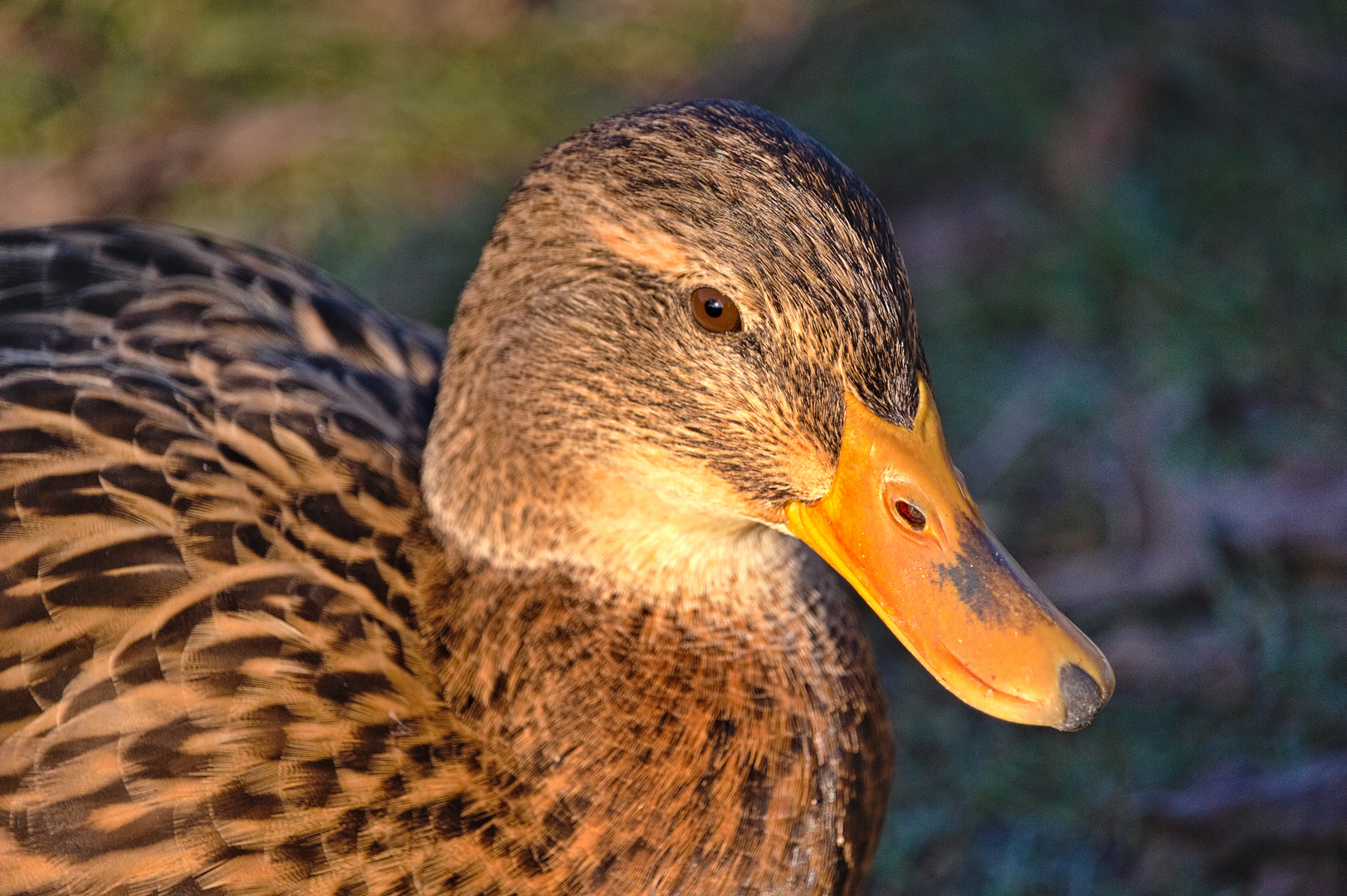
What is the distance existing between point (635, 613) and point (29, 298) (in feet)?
3.83

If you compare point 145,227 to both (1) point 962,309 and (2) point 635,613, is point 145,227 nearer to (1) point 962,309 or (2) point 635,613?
(2) point 635,613

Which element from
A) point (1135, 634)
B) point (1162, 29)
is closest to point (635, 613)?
point (1135, 634)

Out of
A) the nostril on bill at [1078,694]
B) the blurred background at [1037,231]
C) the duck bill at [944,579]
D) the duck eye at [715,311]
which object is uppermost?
the duck eye at [715,311]

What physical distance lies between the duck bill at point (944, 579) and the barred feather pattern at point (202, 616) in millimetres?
641

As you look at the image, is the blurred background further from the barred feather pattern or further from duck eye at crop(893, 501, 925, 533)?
the barred feather pattern

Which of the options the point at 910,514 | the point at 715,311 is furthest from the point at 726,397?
the point at 910,514

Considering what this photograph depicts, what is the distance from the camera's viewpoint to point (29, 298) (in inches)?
93.3

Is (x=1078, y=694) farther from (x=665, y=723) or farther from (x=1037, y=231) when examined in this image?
(x=1037, y=231)

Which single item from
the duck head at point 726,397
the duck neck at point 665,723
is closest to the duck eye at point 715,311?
the duck head at point 726,397

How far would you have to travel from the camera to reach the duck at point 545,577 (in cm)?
185

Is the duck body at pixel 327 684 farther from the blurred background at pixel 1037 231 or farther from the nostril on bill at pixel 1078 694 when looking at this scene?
the blurred background at pixel 1037 231

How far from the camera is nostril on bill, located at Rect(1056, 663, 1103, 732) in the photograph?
5.90ft

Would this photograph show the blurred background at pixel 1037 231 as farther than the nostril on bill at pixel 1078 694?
Yes

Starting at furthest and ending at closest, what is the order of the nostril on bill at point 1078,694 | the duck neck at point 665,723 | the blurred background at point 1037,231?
the blurred background at point 1037,231, the duck neck at point 665,723, the nostril on bill at point 1078,694
